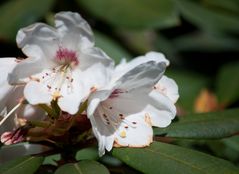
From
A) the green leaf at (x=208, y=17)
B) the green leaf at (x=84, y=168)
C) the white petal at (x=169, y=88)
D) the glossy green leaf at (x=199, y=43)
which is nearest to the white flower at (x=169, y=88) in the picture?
the white petal at (x=169, y=88)

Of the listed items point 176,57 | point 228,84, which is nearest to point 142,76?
point 228,84

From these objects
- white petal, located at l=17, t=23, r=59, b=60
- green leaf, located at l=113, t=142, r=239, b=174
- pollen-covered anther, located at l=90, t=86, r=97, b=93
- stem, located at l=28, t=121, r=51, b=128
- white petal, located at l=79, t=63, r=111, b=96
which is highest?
white petal, located at l=17, t=23, r=59, b=60

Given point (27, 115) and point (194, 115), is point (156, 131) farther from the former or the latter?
point (27, 115)

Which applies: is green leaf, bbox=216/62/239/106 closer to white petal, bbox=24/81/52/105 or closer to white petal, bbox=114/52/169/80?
white petal, bbox=114/52/169/80

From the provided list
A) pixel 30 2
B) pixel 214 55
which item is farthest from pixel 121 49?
pixel 214 55

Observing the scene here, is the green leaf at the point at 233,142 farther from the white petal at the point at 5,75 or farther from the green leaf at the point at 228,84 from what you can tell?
the green leaf at the point at 228,84

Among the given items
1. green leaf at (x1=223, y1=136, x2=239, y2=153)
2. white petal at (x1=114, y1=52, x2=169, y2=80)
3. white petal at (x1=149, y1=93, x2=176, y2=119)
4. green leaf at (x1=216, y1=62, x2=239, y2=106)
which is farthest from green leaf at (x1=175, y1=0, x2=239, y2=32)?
white petal at (x1=149, y1=93, x2=176, y2=119)
